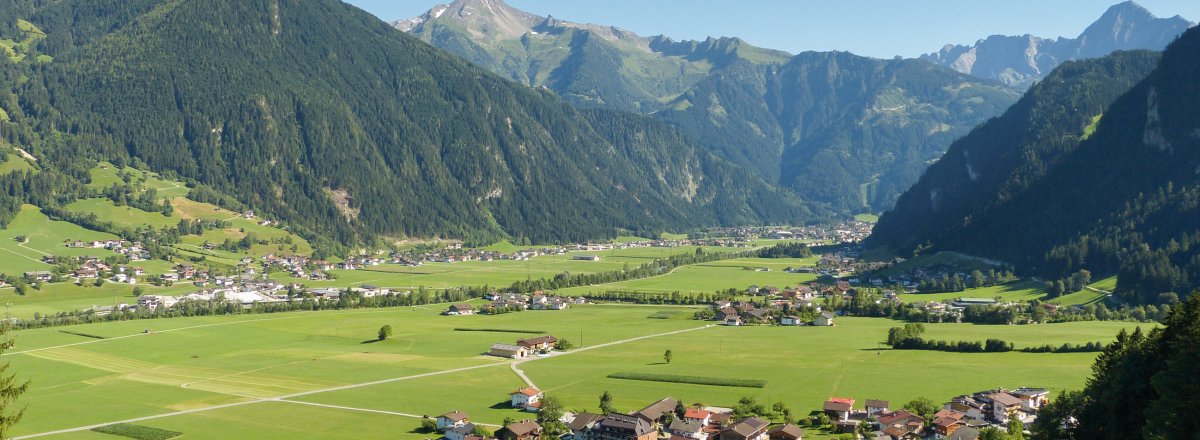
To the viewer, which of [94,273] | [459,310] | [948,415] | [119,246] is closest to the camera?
[948,415]

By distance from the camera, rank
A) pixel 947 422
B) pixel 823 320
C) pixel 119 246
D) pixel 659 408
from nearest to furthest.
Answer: pixel 947 422 → pixel 659 408 → pixel 823 320 → pixel 119 246

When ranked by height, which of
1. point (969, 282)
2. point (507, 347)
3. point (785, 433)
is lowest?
point (785, 433)

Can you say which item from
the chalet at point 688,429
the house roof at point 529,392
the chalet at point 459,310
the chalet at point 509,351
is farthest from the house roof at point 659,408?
the chalet at point 459,310

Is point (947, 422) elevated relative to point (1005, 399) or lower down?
lower down

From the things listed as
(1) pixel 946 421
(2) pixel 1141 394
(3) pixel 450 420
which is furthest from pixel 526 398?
(2) pixel 1141 394

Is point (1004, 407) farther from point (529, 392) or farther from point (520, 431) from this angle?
point (529, 392)

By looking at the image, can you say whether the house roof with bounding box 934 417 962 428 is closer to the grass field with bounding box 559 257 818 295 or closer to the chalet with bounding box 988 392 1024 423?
the chalet with bounding box 988 392 1024 423
